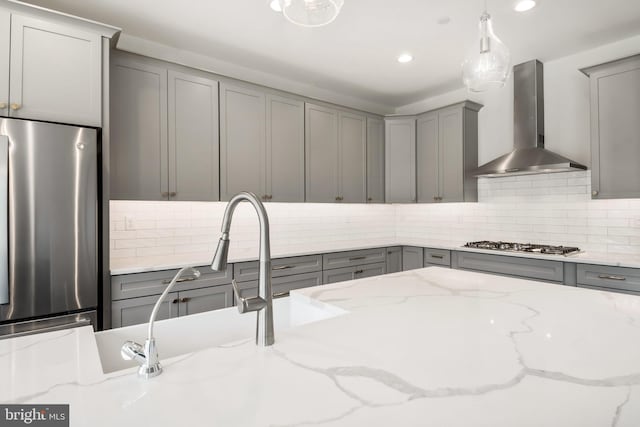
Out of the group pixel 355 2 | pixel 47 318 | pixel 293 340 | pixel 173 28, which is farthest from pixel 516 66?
pixel 47 318

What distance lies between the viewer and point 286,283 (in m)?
3.31

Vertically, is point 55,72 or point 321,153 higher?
point 55,72

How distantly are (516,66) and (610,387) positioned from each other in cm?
352

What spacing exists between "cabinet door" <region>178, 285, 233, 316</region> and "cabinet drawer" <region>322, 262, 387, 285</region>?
40.9 inches

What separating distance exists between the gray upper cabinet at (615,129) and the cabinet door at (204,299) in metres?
3.05

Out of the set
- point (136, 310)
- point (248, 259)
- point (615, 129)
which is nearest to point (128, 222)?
point (136, 310)

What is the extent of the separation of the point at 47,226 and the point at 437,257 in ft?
10.9

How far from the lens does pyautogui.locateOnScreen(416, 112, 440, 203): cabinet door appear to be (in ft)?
13.8

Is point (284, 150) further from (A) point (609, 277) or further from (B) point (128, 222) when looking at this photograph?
(A) point (609, 277)

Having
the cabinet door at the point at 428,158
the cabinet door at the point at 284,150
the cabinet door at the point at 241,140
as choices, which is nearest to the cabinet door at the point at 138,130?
the cabinet door at the point at 241,140

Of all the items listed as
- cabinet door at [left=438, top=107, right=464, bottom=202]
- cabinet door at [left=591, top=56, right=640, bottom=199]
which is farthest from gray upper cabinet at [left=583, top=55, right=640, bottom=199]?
cabinet door at [left=438, top=107, right=464, bottom=202]

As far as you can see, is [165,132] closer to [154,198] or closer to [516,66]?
[154,198]

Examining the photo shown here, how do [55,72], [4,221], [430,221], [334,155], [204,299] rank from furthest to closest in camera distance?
1. [430,221]
2. [334,155]
3. [204,299]
4. [55,72]
5. [4,221]

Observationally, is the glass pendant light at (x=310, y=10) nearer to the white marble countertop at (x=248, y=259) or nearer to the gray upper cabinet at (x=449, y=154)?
the white marble countertop at (x=248, y=259)
